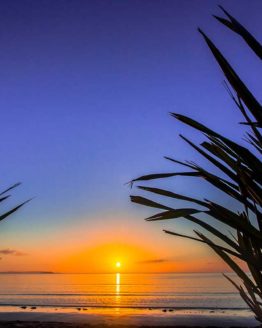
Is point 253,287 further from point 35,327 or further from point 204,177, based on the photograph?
point 35,327

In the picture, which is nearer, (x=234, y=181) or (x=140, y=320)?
(x=234, y=181)

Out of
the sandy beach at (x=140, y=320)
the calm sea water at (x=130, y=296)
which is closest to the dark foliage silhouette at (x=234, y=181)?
the sandy beach at (x=140, y=320)

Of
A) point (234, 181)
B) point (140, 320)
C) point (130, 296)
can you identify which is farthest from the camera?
point (130, 296)

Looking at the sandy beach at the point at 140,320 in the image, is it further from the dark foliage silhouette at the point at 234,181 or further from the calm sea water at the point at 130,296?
the dark foliage silhouette at the point at 234,181

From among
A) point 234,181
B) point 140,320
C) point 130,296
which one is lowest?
point 234,181

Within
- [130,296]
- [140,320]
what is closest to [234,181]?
[140,320]

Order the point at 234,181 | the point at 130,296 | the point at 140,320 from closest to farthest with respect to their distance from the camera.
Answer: the point at 234,181
the point at 140,320
the point at 130,296

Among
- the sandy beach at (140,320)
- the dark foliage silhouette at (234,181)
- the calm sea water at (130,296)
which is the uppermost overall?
the calm sea water at (130,296)

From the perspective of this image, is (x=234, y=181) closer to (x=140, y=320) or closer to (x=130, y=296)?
(x=140, y=320)

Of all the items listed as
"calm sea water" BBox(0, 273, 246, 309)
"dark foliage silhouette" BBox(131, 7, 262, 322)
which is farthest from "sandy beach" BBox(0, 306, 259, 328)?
"dark foliage silhouette" BBox(131, 7, 262, 322)

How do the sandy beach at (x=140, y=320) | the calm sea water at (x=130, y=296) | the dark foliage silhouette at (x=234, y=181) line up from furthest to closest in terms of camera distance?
the calm sea water at (x=130, y=296) < the sandy beach at (x=140, y=320) < the dark foliage silhouette at (x=234, y=181)

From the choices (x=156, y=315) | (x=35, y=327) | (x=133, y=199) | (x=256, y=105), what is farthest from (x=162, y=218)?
(x=156, y=315)

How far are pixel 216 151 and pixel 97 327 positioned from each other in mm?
18387

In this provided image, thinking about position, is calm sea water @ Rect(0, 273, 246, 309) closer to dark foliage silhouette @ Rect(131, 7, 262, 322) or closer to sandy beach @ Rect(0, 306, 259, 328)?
sandy beach @ Rect(0, 306, 259, 328)
